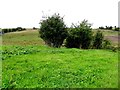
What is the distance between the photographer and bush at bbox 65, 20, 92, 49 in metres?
44.6

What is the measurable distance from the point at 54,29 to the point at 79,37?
4746 mm

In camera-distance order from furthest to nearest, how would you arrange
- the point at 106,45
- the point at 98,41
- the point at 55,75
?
the point at 106,45, the point at 98,41, the point at 55,75

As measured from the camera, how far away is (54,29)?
4238 cm

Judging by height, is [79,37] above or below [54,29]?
below

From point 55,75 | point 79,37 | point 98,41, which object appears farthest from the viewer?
point 98,41

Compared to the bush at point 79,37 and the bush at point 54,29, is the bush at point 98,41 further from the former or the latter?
the bush at point 54,29

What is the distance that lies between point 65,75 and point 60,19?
27.2 metres

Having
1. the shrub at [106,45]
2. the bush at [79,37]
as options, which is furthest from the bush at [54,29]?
the shrub at [106,45]

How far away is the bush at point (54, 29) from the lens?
42562 mm

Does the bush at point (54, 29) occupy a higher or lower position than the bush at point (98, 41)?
higher

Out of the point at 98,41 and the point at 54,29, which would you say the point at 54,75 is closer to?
the point at 54,29

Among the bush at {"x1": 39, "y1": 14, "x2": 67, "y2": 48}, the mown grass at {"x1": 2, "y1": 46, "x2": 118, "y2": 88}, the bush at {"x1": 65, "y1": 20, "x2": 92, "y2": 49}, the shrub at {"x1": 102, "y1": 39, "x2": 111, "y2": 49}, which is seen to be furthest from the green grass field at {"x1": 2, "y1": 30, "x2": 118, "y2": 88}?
the shrub at {"x1": 102, "y1": 39, "x2": 111, "y2": 49}

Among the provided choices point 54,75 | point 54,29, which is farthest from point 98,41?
point 54,75

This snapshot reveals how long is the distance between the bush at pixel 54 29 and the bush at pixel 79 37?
1.67m
